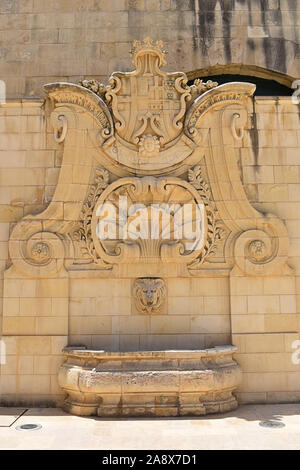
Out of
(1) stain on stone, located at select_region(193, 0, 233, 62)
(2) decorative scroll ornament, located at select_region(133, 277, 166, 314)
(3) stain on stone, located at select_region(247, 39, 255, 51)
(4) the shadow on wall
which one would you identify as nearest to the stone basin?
(2) decorative scroll ornament, located at select_region(133, 277, 166, 314)

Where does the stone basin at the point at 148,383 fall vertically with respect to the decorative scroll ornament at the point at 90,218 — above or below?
below

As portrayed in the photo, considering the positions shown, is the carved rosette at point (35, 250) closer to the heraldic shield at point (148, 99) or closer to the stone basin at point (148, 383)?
the stone basin at point (148, 383)

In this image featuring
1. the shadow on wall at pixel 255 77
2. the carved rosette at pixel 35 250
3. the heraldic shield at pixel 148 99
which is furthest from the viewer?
the shadow on wall at pixel 255 77

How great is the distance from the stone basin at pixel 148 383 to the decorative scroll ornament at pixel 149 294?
101 cm

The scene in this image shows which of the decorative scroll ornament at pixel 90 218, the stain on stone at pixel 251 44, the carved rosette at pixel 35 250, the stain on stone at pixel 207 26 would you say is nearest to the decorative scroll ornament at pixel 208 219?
the decorative scroll ornament at pixel 90 218

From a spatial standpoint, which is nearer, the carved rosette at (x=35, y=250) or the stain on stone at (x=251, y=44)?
the carved rosette at (x=35, y=250)

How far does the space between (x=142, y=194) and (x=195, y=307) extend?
2.40m

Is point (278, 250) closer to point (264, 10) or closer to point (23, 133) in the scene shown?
point (23, 133)

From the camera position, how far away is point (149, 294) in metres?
8.01

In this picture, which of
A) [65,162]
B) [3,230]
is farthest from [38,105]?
[3,230]

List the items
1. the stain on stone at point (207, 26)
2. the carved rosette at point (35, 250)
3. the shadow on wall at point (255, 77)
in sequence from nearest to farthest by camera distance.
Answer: the carved rosette at point (35, 250) < the stain on stone at point (207, 26) < the shadow on wall at point (255, 77)

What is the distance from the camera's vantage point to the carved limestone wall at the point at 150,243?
318 inches

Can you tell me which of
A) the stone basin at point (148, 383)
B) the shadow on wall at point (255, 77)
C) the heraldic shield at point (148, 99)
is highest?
the shadow on wall at point (255, 77)

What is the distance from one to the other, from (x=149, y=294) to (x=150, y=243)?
977 millimetres
